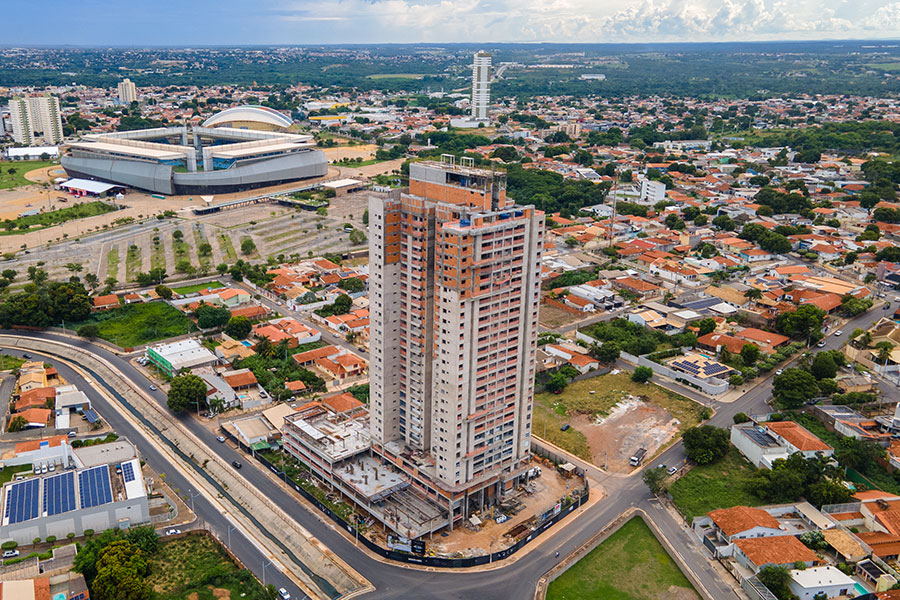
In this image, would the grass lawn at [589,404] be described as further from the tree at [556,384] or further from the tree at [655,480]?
the tree at [655,480]

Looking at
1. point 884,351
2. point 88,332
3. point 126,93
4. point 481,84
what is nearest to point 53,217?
point 88,332

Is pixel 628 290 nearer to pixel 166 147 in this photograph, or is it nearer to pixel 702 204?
pixel 702 204

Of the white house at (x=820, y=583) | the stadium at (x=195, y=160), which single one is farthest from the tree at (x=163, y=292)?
the white house at (x=820, y=583)

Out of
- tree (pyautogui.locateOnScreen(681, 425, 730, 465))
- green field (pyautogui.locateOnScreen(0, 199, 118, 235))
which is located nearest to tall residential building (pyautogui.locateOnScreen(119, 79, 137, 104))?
green field (pyautogui.locateOnScreen(0, 199, 118, 235))

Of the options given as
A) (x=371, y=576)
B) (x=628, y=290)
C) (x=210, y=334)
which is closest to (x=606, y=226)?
(x=628, y=290)

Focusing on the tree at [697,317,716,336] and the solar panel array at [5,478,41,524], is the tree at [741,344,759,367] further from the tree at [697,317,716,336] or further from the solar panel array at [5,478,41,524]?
the solar panel array at [5,478,41,524]

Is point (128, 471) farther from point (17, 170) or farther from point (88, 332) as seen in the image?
point (17, 170)
